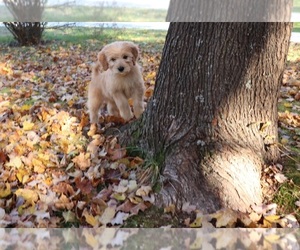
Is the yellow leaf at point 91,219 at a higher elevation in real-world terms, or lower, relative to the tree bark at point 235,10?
lower

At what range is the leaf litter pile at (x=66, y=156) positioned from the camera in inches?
58.9

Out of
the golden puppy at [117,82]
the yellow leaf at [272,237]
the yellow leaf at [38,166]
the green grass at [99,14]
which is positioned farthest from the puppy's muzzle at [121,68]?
the yellow leaf at [272,237]

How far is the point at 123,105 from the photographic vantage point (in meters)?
1.82

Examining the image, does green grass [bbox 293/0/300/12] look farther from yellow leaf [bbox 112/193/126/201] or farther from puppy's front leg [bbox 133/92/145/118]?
yellow leaf [bbox 112/193/126/201]

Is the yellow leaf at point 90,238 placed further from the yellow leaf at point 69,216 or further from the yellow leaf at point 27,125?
the yellow leaf at point 27,125

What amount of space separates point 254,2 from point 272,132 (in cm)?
52

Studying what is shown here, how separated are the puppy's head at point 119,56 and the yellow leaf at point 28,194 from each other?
526 mm

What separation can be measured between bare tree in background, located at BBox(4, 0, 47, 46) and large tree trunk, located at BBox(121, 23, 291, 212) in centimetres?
44

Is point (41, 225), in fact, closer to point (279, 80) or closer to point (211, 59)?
point (211, 59)

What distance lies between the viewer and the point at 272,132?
1.61m

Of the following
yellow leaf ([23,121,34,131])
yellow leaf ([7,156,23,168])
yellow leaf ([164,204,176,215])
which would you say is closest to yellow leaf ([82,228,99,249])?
yellow leaf ([164,204,176,215])

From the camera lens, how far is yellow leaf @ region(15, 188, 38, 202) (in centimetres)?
154

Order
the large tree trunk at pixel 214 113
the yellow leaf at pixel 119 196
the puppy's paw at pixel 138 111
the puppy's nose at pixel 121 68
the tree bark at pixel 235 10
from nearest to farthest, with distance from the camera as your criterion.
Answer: the tree bark at pixel 235 10 → the large tree trunk at pixel 214 113 → the yellow leaf at pixel 119 196 → the puppy's nose at pixel 121 68 → the puppy's paw at pixel 138 111

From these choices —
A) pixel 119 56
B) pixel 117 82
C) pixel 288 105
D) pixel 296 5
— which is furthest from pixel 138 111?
pixel 296 5
